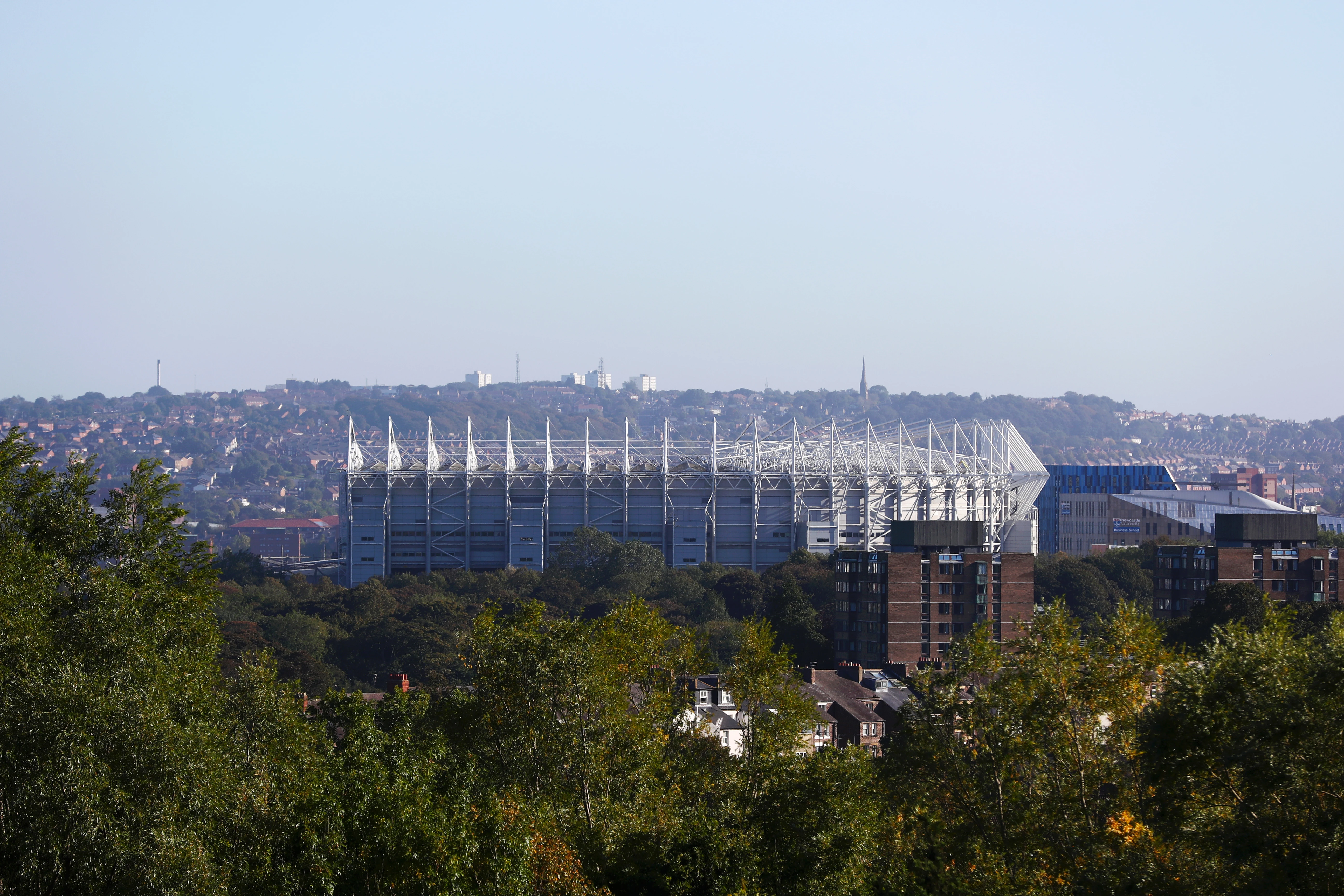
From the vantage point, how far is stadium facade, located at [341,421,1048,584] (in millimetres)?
116938

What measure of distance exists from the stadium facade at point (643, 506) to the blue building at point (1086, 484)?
126 ft

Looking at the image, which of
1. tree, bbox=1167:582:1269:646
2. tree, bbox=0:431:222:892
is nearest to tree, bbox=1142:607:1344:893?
tree, bbox=0:431:222:892

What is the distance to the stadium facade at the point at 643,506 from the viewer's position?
11694 cm

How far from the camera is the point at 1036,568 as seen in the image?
88438 mm

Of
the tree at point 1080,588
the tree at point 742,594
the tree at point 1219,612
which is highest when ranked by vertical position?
the tree at point 1219,612

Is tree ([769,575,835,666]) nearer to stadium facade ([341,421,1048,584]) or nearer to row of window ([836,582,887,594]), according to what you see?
row of window ([836,582,887,594])

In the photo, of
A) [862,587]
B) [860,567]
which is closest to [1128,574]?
[860,567]

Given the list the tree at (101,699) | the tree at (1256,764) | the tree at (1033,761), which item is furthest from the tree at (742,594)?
the tree at (1256,764)

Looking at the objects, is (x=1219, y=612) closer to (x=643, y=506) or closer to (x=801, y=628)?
(x=801, y=628)

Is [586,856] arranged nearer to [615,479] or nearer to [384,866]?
[384,866]

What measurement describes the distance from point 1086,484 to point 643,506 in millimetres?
62182

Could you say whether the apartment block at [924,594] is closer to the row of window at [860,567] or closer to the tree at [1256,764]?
A: the row of window at [860,567]

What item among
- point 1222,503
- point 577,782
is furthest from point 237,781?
point 1222,503

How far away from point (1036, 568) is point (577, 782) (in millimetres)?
63691
